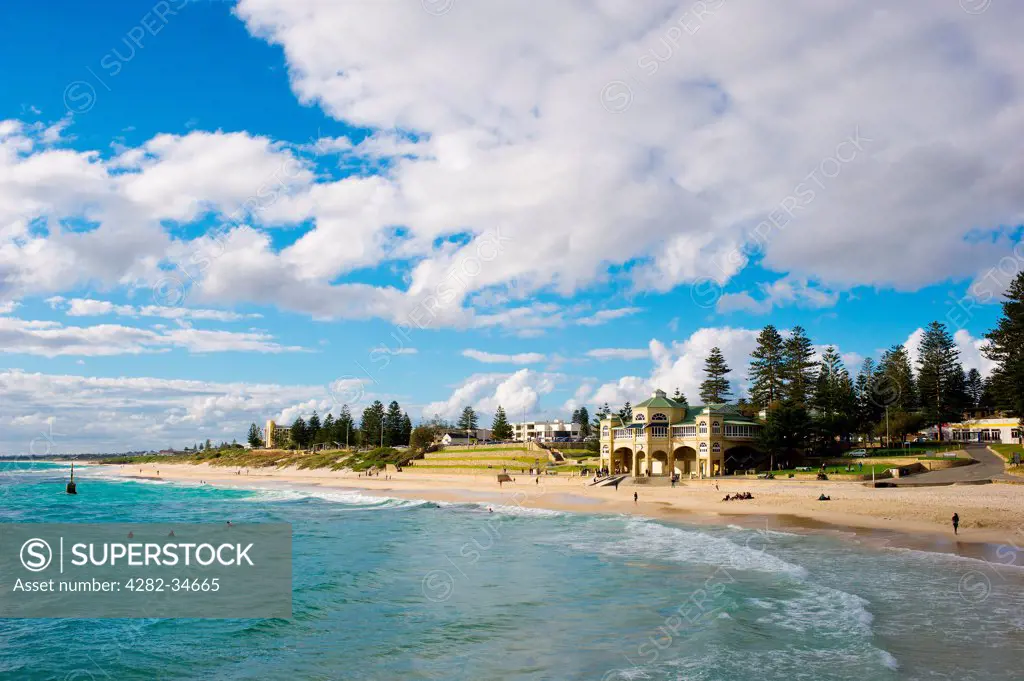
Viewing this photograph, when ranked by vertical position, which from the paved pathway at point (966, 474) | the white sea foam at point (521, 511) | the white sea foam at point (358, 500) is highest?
the paved pathway at point (966, 474)

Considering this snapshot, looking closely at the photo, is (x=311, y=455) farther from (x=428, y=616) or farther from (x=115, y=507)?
(x=428, y=616)

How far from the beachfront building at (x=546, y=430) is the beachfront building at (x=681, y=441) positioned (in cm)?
8551

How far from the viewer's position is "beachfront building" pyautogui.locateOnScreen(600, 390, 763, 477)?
64562 millimetres

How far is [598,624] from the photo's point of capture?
18.1 m

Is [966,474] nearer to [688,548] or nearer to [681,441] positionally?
[681,441]

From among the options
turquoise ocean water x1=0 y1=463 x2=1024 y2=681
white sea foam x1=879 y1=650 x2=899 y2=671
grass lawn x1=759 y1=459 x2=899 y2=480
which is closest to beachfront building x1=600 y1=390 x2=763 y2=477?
grass lawn x1=759 y1=459 x2=899 y2=480

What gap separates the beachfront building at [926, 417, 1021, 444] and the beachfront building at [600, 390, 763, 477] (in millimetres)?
32873

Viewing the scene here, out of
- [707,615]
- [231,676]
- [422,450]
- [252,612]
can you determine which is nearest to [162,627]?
[252,612]

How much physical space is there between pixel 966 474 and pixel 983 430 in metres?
41.4

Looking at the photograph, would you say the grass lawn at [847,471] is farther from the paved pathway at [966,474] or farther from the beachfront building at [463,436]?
the beachfront building at [463,436]

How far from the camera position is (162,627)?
1917 cm

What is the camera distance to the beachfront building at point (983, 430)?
76.6 m

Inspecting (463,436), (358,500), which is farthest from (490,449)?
(463,436)

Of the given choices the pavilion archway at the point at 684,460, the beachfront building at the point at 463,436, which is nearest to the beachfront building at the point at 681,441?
the pavilion archway at the point at 684,460
